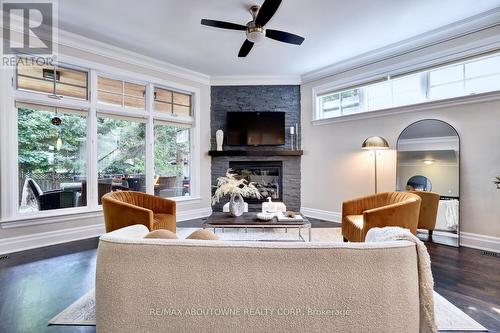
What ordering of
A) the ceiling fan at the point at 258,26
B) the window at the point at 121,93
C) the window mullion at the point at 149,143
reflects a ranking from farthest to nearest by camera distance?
the window mullion at the point at 149,143 → the window at the point at 121,93 → the ceiling fan at the point at 258,26

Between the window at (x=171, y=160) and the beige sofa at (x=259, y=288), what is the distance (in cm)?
393

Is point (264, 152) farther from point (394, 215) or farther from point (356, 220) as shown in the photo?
point (394, 215)

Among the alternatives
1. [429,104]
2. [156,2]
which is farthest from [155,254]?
[429,104]

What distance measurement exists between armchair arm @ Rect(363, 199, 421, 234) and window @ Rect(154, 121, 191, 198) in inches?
146

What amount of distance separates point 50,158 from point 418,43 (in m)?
5.76

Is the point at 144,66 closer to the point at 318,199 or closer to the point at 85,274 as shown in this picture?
the point at 85,274

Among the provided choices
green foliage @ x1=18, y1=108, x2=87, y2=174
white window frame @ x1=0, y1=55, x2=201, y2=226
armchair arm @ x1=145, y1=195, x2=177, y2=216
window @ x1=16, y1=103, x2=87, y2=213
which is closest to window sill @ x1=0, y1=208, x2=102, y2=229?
white window frame @ x1=0, y1=55, x2=201, y2=226

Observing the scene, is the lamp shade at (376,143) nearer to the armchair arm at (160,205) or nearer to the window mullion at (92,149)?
the armchair arm at (160,205)

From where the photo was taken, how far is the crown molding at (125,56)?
12.3 feet

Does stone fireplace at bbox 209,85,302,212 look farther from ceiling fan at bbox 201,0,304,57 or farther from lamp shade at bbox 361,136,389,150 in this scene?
ceiling fan at bbox 201,0,304,57

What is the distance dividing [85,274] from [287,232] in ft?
9.04

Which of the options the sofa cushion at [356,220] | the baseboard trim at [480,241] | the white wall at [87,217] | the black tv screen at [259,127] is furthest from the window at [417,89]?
the white wall at [87,217]

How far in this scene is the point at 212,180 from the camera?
18.3ft

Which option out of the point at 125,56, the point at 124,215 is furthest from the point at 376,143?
the point at 125,56
